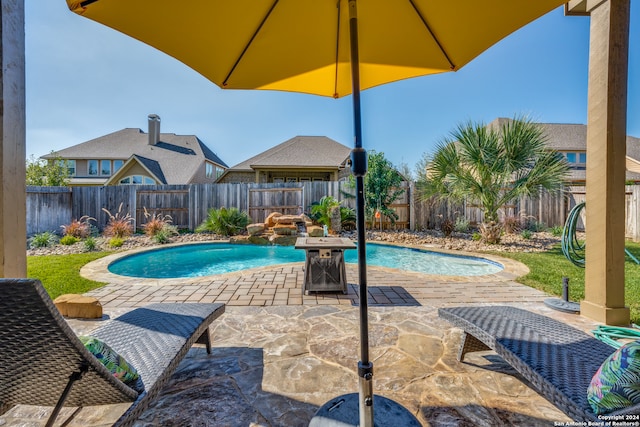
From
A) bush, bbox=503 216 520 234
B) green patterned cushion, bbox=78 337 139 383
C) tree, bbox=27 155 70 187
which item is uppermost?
tree, bbox=27 155 70 187

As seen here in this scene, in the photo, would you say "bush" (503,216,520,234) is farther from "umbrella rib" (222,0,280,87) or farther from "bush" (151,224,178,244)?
"bush" (151,224,178,244)

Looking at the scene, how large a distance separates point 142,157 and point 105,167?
186 inches

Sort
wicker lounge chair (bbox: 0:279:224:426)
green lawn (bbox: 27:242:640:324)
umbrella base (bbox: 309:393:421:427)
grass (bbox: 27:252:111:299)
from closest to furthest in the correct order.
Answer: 1. wicker lounge chair (bbox: 0:279:224:426)
2. umbrella base (bbox: 309:393:421:427)
3. green lawn (bbox: 27:242:640:324)
4. grass (bbox: 27:252:111:299)

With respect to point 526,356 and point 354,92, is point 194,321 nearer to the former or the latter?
point 354,92

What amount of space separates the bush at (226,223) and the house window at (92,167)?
1399 centimetres

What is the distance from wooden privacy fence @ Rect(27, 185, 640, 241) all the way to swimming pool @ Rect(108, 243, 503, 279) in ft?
9.44

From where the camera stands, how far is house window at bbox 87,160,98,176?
18906 mm

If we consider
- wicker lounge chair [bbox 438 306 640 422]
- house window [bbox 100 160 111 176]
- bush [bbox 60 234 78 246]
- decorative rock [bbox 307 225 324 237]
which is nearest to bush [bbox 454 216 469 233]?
decorative rock [bbox 307 225 324 237]

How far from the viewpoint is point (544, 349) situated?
1535mm

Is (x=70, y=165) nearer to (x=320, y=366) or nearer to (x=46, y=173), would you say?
(x=46, y=173)

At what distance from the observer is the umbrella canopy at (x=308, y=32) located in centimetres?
163

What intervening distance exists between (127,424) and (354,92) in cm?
165

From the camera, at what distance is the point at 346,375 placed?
1.94 m

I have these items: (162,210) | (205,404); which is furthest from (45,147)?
(205,404)
